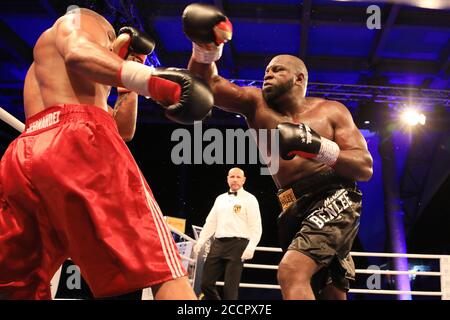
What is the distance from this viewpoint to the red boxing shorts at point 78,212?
1.20m

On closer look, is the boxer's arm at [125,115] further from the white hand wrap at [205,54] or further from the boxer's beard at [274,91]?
the boxer's beard at [274,91]

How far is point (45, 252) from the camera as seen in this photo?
4.50ft

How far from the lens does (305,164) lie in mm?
2057

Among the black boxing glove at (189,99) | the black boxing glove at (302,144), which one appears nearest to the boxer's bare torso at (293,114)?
the black boxing glove at (302,144)

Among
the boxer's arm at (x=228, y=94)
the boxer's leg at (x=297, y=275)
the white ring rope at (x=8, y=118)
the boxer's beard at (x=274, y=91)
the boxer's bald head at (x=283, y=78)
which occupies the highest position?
the boxer's bald head at (x=283, y=78)

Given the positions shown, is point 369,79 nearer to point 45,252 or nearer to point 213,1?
point 213,1

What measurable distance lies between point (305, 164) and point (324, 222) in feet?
0.92

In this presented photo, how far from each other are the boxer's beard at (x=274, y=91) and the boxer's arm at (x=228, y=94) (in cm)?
5

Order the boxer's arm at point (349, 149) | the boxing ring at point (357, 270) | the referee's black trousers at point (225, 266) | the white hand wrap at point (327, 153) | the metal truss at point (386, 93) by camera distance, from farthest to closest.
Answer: the metal truss at point (386, 93) → the referee's black trousers at point (225, 266) → the boxing ring at point (357, 270) → the boxer's arm at point (349, 149) → the white hand wrap at point (327, 153)

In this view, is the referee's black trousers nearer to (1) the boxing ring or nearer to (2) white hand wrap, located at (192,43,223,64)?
(1) the boxing ring

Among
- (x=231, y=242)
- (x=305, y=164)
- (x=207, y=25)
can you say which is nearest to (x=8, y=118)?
(x=207, y=25)

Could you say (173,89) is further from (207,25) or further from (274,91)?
(274,91)

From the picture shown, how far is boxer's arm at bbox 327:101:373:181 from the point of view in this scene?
6.41 feet
